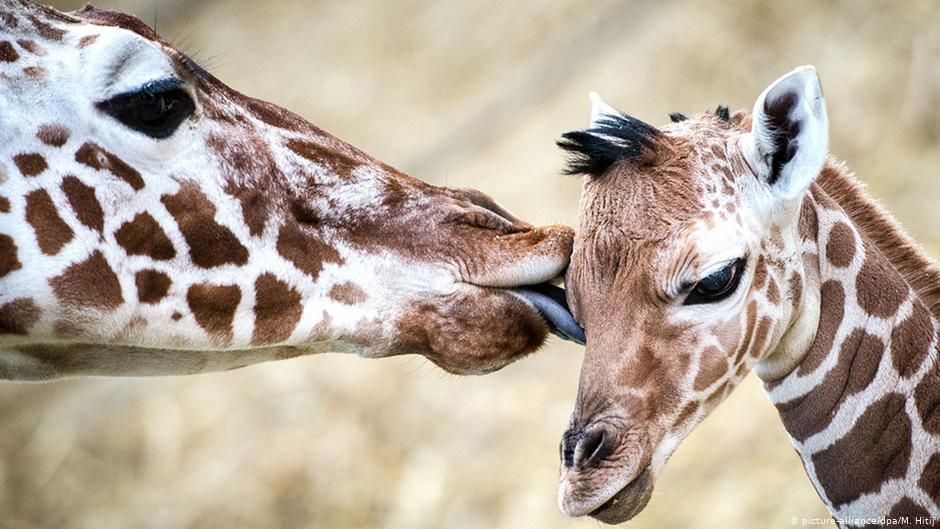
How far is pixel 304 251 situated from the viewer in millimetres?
3496

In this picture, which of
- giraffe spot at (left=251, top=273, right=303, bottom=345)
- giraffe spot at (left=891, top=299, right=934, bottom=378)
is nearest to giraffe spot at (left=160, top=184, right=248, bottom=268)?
giraffe spot at (left=251, top=273, right=303, bottom=345)

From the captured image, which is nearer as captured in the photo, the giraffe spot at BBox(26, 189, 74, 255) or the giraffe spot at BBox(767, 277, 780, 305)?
the giraffe spot at BBox(26, 189, 74, 255)

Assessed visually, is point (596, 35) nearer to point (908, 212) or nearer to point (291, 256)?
point (908, 212)

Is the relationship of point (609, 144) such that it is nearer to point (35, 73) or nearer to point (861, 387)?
point (861, 387)

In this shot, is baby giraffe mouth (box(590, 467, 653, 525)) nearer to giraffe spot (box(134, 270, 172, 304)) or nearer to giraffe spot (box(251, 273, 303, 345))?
giraffe spot (box(251, 273, 303, 345))

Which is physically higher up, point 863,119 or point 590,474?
point 863,119

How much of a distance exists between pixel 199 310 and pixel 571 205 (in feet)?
19.5

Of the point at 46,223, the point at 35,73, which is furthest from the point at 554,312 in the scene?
the point at 35,73

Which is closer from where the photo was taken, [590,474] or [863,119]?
[590,474]

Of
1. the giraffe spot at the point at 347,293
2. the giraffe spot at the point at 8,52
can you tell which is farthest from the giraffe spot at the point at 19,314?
the giraffe spot at the point at 347,293

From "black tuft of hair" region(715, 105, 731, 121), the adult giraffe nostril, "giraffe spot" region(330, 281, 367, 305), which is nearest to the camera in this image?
the adult giraffe nostril

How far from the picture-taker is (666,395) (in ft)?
10.8

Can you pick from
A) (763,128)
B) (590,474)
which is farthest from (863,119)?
(590,474)

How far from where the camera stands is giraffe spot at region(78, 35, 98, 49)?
332cm
